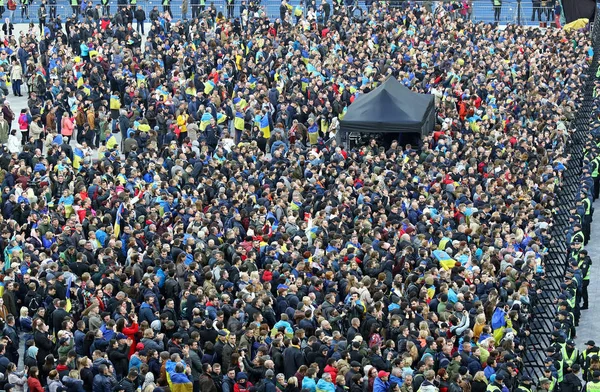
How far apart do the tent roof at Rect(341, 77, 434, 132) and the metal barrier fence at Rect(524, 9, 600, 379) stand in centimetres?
381

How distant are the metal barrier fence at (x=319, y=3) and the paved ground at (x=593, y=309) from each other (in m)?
20.7

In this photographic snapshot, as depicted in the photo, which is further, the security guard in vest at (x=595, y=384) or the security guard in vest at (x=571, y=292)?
the security guard in vest at (x=571, y=292)

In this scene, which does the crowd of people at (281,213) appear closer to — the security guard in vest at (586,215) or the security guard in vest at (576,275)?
the security guard in vest at (576,275)

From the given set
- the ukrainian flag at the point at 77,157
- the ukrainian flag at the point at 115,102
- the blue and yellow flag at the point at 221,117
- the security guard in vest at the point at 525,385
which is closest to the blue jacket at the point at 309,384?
the security guard in vest at the point at 525,385

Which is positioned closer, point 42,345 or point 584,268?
point 42,345

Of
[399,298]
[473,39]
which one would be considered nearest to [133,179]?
[399,298]

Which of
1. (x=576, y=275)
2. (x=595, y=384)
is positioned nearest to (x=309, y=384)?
(x=595, y=384)

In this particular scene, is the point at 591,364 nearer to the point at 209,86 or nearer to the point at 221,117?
the point at 221,117

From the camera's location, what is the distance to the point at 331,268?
77.2ft

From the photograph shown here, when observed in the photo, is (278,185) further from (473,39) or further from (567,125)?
(473,39)

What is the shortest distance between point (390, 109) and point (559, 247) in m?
6.88

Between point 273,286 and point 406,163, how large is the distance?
7997 mm

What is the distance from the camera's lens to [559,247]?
27.4 m

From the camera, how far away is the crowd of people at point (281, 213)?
20.2m
